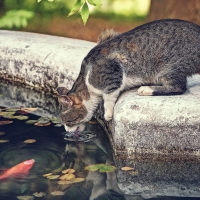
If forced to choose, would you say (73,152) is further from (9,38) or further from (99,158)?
(9,38)

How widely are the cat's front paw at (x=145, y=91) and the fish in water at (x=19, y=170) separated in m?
1.15

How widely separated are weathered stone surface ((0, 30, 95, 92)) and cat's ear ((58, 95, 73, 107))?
1158mm

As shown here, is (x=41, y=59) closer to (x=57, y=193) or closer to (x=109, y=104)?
(x=109, y=104)

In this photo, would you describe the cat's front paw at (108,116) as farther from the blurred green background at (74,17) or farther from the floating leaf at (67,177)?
the blurred green background at (74,17)

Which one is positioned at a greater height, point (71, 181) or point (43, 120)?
point (43, 120)

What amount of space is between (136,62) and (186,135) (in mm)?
963

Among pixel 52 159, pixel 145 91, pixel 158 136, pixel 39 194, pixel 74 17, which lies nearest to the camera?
pixel 39 194

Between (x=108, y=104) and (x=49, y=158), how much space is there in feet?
2.51

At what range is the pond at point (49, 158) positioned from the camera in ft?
17.0

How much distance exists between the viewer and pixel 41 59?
7.72m

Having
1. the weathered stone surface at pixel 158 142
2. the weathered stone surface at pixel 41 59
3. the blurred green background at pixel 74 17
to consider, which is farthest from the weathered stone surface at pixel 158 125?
the blurred green background at pixel 74 17

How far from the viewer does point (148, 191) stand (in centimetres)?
519

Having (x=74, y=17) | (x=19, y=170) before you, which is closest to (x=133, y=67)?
(x=19, y=170)

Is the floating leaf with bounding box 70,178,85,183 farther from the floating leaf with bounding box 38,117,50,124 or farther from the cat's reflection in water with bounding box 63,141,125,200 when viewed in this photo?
the floating leaf with bounding box 38,117,50,124
